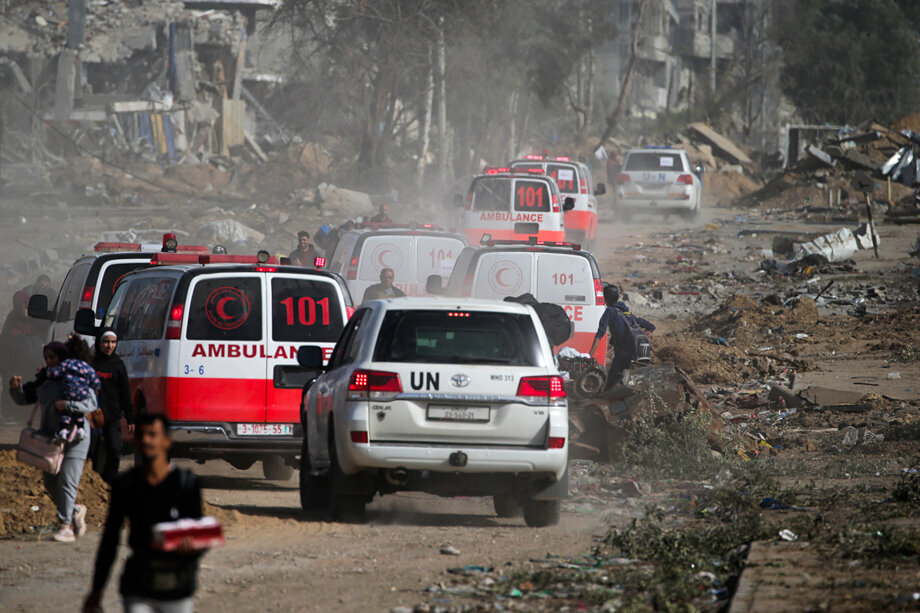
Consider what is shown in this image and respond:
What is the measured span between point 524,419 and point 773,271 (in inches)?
765

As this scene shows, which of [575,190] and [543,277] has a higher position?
[575,190]

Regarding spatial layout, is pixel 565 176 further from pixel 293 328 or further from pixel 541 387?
pixel 541 387

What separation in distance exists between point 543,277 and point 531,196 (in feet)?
29.5

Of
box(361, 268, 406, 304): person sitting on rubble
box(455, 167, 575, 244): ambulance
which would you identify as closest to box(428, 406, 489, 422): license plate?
box(361, 268, 406, 304): person sitting on rubble

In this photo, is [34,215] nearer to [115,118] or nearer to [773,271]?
[115,118]

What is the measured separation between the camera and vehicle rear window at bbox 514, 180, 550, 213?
77.6 ft

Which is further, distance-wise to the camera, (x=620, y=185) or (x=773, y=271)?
(x=620, y=185)

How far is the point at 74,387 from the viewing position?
872cm

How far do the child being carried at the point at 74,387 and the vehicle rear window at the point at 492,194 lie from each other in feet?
49.6

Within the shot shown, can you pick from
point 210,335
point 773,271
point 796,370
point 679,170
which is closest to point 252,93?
point 679,170

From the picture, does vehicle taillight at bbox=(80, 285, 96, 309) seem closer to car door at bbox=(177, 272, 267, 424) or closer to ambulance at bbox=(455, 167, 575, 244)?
car door at bbox=(177, 272, 267, 424)

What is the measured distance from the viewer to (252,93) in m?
60.5

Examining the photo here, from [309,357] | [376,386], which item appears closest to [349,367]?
[376,386]

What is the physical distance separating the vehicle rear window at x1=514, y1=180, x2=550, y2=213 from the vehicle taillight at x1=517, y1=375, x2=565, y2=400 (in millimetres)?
14916
